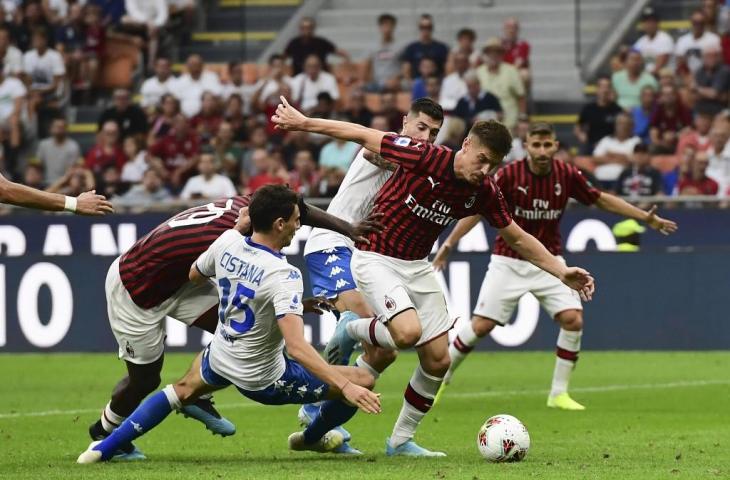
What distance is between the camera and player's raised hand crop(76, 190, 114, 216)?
904 centimetres

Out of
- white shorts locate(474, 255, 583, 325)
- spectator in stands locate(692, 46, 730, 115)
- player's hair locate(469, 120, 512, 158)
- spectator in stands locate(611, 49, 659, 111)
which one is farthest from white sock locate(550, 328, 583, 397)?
spectator in stands locate(611, 49, 659, 111)

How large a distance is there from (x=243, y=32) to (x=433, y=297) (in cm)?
1586

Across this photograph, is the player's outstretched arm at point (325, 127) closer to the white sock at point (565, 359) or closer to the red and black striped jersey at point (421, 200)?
the red and black striped jersey at point (421, 200)

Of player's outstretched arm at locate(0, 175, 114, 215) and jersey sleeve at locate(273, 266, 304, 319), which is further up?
player's outstretched arm at locate(0, 175, 114, 215)

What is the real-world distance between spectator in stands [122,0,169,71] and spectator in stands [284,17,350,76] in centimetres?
262

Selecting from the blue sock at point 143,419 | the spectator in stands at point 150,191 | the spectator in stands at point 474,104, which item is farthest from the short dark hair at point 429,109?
the spectator in stands at point 474,104

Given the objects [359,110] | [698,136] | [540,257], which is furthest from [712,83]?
[540,257]

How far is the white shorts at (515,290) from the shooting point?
515 inches

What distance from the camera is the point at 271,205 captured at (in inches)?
336

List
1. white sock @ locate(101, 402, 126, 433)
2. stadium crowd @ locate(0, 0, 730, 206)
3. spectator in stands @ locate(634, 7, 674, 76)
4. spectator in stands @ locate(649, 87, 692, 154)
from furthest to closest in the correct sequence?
spectator in stands @ locate(634, 7, 674, 76) < spectator in stands @ locate(649, 87, 692, 154) < stadium crowd @ locate(0, 0, 730, 206) < white sock @ locate(101, 402, 126, 433)

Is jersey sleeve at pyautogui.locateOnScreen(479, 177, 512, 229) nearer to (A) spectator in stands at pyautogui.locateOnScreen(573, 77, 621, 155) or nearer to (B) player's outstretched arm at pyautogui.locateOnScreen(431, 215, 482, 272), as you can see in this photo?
(B) player's outstretched arm at pyautogui.locateOnScreen(431, 215, 482, 272)

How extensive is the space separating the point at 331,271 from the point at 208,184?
963 cm

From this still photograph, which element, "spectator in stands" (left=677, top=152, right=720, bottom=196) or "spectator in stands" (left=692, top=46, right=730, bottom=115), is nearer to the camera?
"spectator in stands" (left=677, top=152, right=720, bottom=196)

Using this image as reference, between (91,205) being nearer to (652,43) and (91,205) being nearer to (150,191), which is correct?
(150,191)
